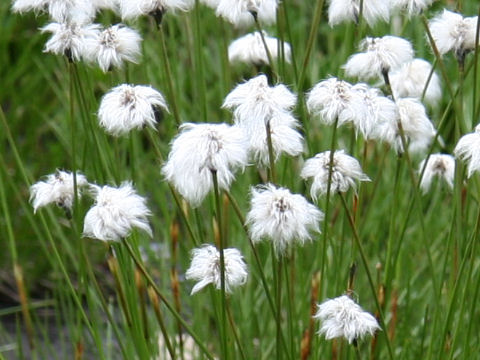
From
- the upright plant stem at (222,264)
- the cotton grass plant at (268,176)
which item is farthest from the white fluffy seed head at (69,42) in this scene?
the upright plant stem at (222,264)

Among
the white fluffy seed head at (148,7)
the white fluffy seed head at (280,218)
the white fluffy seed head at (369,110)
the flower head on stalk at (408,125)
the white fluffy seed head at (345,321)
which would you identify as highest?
the white fluffy seed head at (148,7)

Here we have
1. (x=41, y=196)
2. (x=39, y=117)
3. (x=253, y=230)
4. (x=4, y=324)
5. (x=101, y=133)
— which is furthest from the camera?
(x=39, y=117)

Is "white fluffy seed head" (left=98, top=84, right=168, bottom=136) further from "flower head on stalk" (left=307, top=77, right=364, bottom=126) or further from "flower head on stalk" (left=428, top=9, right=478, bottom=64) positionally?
"flower head on stalk" (left=428, top=9, right=478, bottom=64)

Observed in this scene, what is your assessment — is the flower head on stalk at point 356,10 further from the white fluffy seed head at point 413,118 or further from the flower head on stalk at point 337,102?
the flower head on stalk at point 337,102

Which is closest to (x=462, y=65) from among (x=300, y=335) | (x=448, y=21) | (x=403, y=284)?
(x=448, y=21)

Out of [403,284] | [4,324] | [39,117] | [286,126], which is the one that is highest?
[286,126]

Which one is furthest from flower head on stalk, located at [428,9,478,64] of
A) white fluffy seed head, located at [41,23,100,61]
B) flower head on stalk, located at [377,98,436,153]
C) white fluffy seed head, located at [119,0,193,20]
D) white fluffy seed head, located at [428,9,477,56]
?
white fluffy seed head, located at [41,23,100,61]

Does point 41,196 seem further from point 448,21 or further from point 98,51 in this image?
point 448,21
